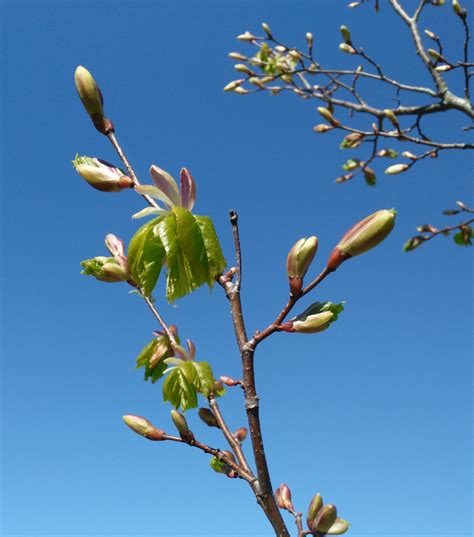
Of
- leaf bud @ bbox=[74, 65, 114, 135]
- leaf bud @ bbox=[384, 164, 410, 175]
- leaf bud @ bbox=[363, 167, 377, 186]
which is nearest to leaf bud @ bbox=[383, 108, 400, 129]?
leaf bud @ bbox=[384, 164, 410, 175]

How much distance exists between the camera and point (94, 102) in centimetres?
143

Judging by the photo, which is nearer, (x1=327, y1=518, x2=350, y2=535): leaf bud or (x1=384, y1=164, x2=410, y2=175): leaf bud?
(x1=327, y1=518, x2=350, y2=535): leaf bud

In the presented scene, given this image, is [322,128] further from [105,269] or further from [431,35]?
[105,269]

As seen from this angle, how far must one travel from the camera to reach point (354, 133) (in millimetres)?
3475

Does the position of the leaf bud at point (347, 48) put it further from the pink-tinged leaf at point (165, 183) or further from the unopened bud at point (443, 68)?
the pink-tinged leaf at point (165, 183)

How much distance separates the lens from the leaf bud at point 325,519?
118 cm

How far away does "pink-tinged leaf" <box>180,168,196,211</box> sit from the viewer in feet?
4.17

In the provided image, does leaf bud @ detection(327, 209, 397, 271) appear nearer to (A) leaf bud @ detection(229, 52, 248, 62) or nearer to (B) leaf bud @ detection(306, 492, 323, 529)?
(B) leaf bud @ detection(306, 492, 323, 529)

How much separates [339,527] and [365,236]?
0.65 metres

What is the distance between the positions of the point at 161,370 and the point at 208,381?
0.19 meters

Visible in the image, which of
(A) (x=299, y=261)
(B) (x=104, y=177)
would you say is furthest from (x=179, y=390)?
(B) (x=104, y=177)

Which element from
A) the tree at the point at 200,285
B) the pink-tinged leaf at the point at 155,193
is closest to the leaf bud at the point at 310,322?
the tree at the point at 200,285

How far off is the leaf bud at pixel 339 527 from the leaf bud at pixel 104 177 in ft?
2.95

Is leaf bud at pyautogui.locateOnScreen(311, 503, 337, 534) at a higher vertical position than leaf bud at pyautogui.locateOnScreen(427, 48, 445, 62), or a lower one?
lower
